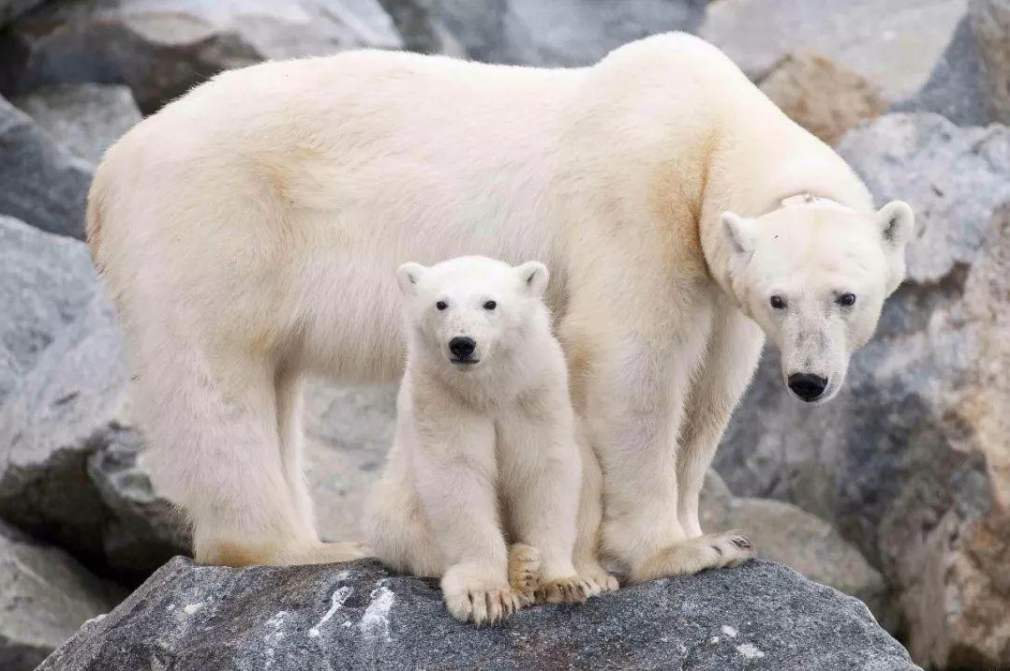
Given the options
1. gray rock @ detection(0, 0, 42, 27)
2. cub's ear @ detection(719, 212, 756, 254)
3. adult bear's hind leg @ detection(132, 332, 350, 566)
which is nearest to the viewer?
cub's ear @ detection(719, 212, 756, 254)

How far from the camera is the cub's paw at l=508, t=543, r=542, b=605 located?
5117mm

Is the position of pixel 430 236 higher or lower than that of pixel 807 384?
higher

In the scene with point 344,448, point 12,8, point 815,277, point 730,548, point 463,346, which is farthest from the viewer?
point 12,8

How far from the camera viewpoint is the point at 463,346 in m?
4.81

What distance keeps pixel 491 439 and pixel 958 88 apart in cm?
727

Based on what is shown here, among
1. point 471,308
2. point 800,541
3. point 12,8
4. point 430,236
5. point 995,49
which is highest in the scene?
point 12,8

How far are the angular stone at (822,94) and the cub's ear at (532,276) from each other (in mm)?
7121

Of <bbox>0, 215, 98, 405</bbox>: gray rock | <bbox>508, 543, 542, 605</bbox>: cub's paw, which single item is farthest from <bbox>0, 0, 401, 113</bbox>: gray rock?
<bbox>508, 543, 542, 605</bbox>: cub's paw

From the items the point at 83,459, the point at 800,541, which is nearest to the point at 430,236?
the point at 83,459

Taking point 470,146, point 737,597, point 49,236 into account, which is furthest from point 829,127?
point 737,597

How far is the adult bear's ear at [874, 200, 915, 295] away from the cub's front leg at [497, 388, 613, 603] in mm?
1174

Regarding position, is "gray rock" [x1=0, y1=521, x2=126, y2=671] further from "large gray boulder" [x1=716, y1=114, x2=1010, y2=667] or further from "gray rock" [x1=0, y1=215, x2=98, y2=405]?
"large gray boulder" [x1=716, y1=114, x2=1010, y2=667]

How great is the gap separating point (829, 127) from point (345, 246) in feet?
21.5

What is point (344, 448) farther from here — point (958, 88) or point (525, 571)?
point (958, 88)
